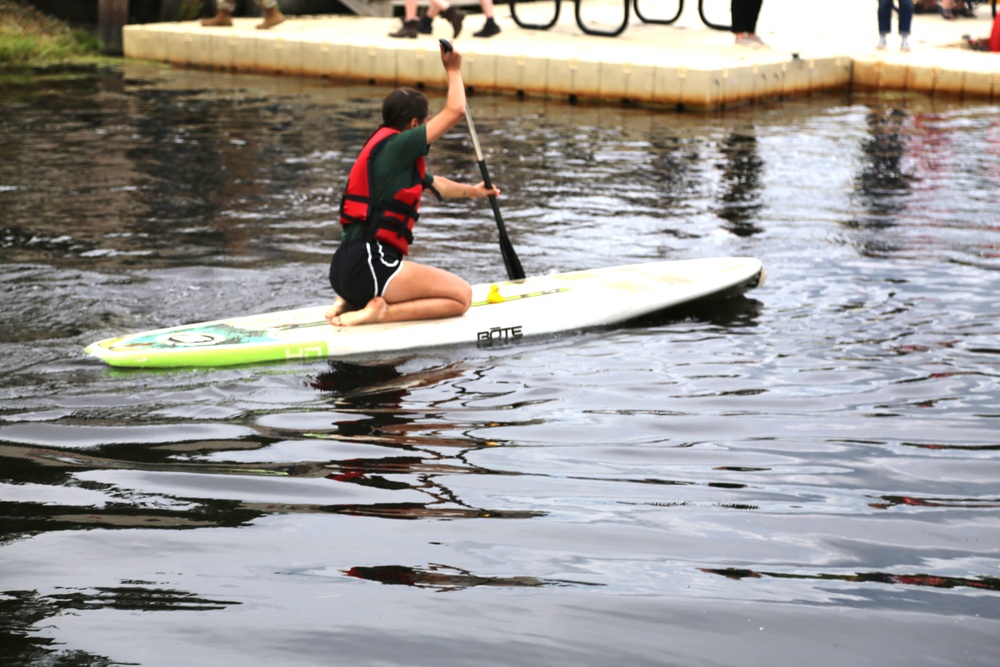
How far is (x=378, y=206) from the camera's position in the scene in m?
6.60

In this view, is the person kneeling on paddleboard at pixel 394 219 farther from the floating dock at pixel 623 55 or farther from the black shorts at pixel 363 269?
the floating dock at pixel 623 55

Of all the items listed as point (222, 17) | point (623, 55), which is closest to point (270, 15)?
point (222, 17)

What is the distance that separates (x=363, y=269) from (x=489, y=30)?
10717 millimetres

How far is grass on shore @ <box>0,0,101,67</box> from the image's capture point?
17.4 meters

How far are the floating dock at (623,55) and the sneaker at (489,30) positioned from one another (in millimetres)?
249

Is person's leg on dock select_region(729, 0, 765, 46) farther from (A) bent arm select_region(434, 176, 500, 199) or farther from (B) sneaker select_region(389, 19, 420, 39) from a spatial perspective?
(A) bent arm select_region(434, 176, 500, 199)

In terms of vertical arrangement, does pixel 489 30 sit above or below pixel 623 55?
above

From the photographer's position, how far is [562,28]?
17.6 m

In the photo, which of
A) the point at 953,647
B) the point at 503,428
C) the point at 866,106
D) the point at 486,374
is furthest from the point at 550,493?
the point at 866,106

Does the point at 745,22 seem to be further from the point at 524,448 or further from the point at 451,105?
the point at 524,448

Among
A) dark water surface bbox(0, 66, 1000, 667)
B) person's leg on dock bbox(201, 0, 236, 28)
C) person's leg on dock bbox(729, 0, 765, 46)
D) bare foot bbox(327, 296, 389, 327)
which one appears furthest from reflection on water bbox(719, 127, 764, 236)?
person's leg on dock bbox(201, 0, 236, 28)

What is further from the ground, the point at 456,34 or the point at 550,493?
the point at 456,34

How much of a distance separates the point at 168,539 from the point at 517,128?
10.2 m

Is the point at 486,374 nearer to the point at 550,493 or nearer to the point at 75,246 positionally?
the point at 550,493
